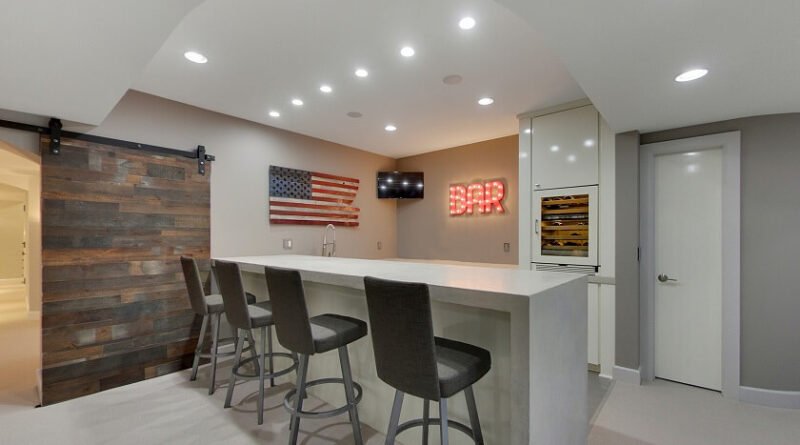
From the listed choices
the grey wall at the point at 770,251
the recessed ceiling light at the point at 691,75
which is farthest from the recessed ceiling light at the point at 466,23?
the grey wall at the point at 770,251

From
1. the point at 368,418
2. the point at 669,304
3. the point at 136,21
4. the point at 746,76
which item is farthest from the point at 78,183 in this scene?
the point at 669,304

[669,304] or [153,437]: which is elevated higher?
[669,304]

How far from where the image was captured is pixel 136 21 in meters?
1.56

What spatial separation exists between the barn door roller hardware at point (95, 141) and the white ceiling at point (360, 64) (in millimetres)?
500

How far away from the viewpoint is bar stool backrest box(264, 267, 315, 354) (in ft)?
5.67

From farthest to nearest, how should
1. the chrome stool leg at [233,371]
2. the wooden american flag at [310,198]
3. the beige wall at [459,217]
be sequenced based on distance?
the beige wall at [459,217]
the wooden american flag at [310,198]
the chrome stool leg at [233,371]

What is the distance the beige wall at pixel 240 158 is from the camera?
3229 mm

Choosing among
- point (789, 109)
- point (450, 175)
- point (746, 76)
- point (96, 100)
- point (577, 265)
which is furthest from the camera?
point (450, 175)

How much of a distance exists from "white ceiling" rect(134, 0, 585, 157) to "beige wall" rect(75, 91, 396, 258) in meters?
0.19

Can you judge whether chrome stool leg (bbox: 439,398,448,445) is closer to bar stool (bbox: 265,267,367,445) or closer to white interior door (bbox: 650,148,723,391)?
bar stool (bbox: 265,267,367,445)

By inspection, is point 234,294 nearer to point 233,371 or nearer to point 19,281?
point 233,371

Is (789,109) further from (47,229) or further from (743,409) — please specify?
(47,229)

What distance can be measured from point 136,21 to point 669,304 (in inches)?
174

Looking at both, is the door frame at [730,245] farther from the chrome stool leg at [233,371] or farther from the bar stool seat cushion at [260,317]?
the chrome stool leg at [233,371]
